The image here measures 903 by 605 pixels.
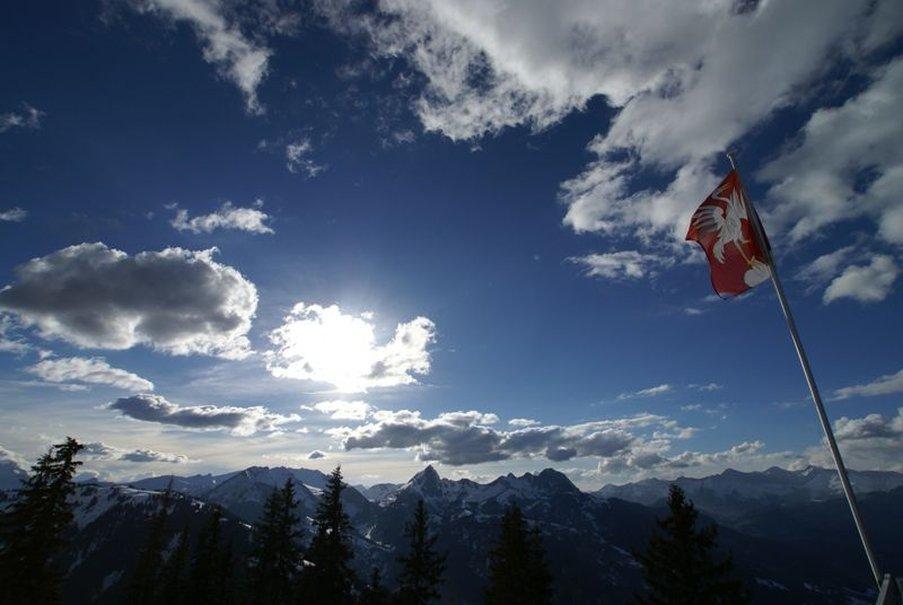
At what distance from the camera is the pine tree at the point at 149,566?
4941 centimetres

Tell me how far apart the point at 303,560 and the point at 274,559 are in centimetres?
223

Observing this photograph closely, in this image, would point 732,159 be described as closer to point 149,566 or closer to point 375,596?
point 375,596

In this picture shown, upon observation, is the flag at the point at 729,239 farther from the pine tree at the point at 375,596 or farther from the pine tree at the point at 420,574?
the pine tree at the point at 375,596

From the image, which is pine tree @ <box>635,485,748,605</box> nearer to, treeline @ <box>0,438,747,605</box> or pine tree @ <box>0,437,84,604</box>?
treeline @ <box>0,438,747,605</box>

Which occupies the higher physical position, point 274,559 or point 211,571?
point 274,559

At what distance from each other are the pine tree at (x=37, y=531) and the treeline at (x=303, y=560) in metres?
0.05

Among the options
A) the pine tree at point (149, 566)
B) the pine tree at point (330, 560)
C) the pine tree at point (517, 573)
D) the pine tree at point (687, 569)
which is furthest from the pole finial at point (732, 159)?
the pine tree at point (149, 566)

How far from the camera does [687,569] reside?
2458 centimetres

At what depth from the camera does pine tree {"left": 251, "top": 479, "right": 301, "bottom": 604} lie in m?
39.9

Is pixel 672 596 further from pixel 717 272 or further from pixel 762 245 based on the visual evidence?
pixel 762 245

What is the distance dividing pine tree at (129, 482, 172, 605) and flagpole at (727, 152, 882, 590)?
58.0 metres

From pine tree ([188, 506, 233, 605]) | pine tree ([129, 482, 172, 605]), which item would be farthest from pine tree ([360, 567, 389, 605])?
pine tree ([129, 482, 172, 605])

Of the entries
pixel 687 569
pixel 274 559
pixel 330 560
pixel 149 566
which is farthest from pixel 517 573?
pixel 149 566

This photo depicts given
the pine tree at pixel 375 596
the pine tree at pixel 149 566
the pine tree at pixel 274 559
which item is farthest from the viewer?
the pine tree at pixel 149 566
